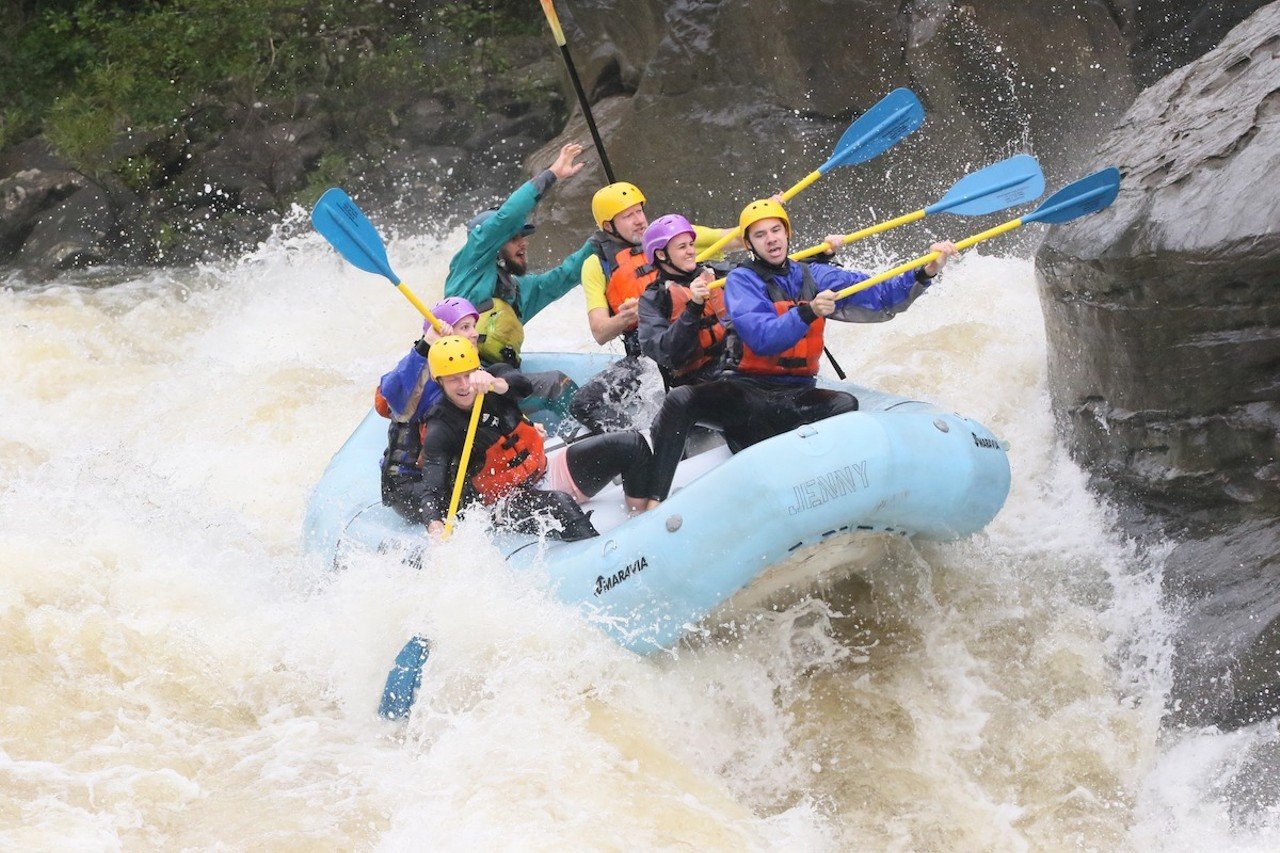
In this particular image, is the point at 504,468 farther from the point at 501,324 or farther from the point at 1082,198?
the point at 1082,198

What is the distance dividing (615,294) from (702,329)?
0.72 metres

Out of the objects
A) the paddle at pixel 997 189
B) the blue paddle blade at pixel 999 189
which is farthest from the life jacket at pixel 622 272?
the blue paddle blade at pixel 999 189

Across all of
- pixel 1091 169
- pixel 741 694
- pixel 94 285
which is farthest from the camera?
pixel 94 285

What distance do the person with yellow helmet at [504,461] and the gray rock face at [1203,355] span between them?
1.57m

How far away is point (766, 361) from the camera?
4855 millimetres

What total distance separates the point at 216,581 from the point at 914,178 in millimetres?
5117

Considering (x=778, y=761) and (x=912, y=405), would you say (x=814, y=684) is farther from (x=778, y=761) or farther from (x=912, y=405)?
(x=912, y=405)

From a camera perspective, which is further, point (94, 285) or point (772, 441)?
point (94, 285)

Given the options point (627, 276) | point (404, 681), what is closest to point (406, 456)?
point (404, 681)

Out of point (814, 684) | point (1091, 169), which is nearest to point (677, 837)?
point (814, 684)

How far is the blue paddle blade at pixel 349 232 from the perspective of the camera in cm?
577

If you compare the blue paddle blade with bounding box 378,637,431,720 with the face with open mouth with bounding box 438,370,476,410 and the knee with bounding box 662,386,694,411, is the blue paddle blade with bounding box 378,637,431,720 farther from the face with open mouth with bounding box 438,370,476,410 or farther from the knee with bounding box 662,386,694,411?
the knee with bounding box 662,386,694,411

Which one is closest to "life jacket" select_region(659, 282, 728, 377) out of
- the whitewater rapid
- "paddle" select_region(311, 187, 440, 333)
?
the whitewater rapid

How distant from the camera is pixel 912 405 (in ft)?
16.1
